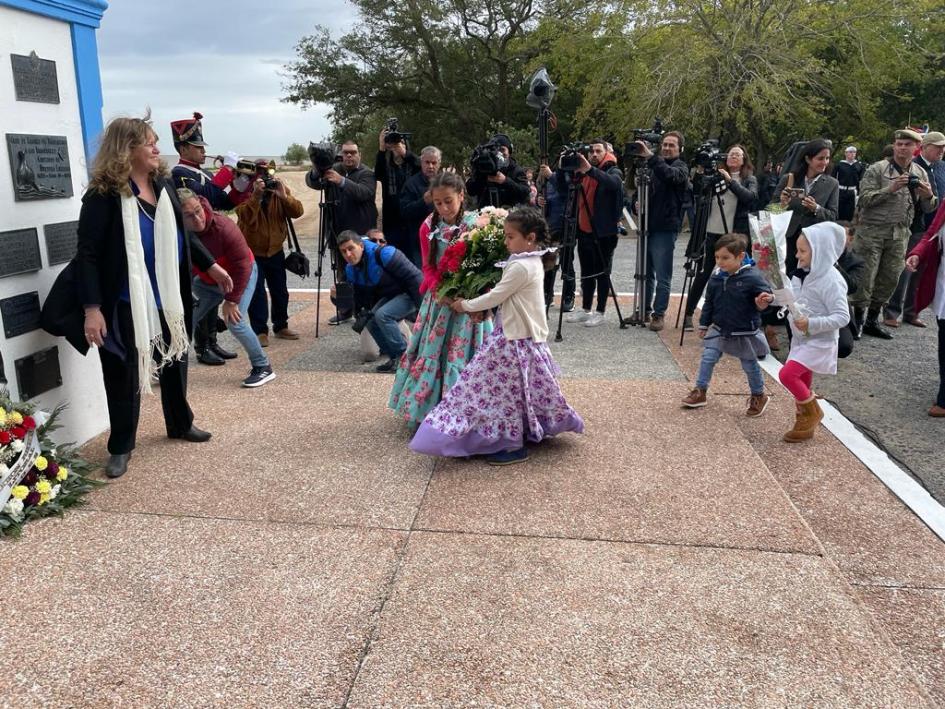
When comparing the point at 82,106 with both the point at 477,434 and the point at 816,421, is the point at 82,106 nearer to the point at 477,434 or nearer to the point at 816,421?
the point at 477,434

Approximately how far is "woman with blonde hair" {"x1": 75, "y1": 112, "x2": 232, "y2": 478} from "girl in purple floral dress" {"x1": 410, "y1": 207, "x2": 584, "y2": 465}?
148 cm

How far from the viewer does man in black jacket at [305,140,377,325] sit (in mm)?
7215

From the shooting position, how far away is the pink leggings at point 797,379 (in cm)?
451

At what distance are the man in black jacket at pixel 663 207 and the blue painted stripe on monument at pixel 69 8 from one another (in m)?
4.63

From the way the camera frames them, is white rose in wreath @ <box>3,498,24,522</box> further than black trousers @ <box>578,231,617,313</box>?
No

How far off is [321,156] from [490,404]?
3819 millimetres

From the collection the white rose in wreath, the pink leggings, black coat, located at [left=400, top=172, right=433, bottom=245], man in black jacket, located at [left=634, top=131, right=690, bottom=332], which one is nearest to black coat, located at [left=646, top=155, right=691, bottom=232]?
man in black jacket, located at [left=634, top=131, right=690, bottom=332]

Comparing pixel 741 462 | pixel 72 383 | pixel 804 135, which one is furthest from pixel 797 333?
pixel 804 135

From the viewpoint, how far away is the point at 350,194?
24.0 ft

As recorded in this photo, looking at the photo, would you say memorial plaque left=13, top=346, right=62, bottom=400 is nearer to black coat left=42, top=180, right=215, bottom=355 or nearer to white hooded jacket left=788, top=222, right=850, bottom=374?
black coat left=42, top=180, right=215, bottom=355

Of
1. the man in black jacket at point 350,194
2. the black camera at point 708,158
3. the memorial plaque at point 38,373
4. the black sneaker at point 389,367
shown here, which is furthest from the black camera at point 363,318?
the black camera at point 708,158

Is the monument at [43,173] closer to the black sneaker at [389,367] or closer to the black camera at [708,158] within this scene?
the black sneaker at [389,367]

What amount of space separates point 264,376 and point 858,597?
4.29 metres

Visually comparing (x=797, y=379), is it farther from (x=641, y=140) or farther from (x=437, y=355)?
(x=641, y=140)
